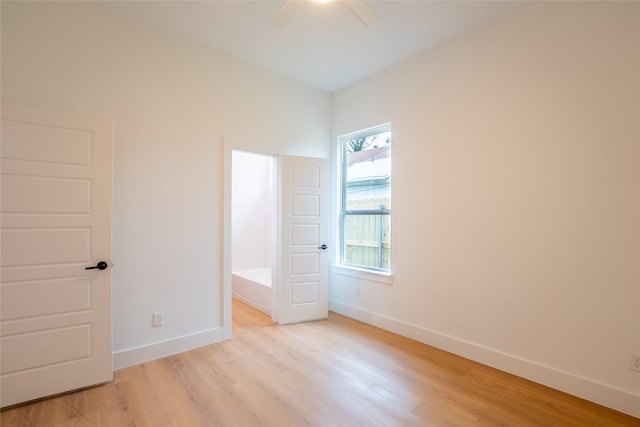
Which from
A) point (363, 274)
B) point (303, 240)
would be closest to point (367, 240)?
point (363, 274)

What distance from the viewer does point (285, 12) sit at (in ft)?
7.05

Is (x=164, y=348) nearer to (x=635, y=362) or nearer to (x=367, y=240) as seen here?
(x=367, y=240)

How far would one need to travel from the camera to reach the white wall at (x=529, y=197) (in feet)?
6.94

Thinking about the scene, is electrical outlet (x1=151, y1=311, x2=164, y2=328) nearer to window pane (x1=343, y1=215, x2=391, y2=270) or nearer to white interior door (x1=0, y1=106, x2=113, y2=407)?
white interior door (x1=0, y1=106, x2=113, y2=407)

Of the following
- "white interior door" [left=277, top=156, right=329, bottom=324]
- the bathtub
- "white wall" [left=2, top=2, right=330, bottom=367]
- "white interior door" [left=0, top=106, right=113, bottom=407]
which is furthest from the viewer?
the bathtub

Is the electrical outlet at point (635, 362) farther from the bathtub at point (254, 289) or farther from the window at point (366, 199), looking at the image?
the bathtub at point (254, 289)

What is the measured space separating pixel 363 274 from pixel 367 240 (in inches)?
17.5

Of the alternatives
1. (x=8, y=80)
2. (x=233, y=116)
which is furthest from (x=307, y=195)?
(x=8, y=80)

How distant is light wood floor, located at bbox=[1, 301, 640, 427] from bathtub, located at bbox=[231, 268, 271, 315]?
3.59ft

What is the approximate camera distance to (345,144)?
169 inches

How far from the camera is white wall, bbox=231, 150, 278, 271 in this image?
5.75 m

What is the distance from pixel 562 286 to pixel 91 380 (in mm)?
3683

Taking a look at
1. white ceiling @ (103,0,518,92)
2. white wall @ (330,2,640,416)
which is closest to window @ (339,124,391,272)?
white wall @ (330,2,640,416)

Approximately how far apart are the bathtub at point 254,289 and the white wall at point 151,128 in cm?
100
